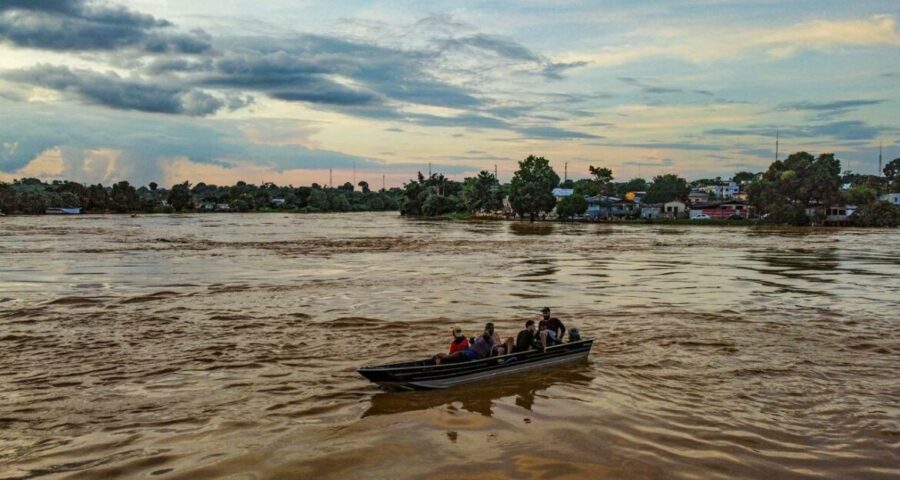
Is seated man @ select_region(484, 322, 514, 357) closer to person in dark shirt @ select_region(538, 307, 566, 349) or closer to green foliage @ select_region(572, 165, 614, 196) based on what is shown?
person in dark shirt @ select_region(538, 307, 566, 349)

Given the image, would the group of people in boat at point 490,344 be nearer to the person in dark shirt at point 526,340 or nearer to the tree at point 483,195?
the person in dark shirt at point 526,340

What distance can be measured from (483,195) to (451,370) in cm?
14333

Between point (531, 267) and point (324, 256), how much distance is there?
1828 centimetres

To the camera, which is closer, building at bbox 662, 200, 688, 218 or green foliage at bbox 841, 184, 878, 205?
green foliage at bbox 841, 184, 878, 205

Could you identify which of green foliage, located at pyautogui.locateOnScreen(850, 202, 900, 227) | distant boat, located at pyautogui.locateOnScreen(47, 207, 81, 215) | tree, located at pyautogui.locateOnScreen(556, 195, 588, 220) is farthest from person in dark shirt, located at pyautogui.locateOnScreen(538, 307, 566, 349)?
distant boat, located at pyautogui.locateOnScreen(47, 207, 81, 215)

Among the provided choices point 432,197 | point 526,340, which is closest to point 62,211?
point 432,197

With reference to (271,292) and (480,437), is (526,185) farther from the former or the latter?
(480,437)

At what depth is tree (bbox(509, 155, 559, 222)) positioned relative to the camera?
431ft

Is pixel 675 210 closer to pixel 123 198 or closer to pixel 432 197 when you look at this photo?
pixel 432 197

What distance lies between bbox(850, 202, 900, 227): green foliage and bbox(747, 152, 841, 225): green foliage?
4.53 m

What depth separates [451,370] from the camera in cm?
1536

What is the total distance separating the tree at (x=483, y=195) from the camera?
15750 centimetres

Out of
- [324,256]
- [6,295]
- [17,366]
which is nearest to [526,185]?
Answer: [324,256]

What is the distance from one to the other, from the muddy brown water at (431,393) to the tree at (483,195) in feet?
389
